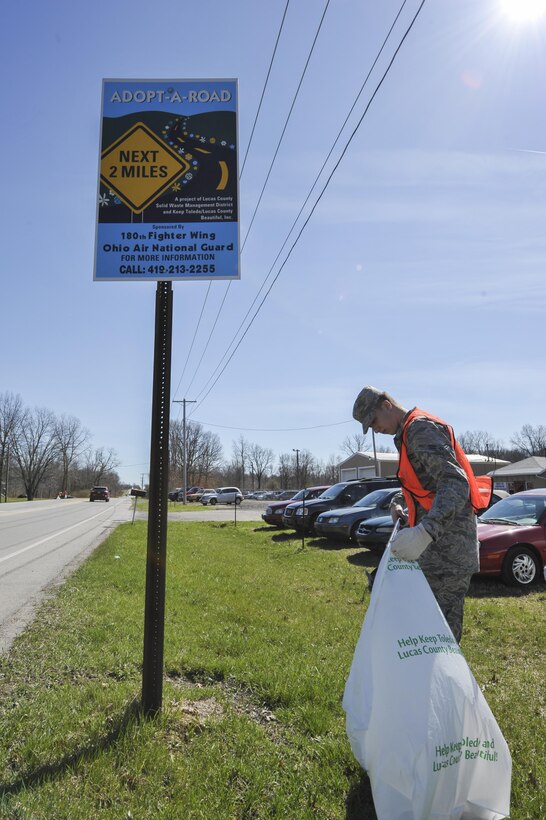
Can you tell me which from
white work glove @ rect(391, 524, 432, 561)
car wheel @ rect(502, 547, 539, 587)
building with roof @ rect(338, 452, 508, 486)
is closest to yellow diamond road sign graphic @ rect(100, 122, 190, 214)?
white work glove @ rect(391, 524, 432, 561)

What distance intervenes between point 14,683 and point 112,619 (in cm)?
175

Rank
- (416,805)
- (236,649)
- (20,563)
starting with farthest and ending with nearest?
(20,563) < (236,649) < (416,805)

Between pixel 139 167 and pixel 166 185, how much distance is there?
0.75 feet

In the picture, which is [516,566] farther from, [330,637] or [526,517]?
[330,637]

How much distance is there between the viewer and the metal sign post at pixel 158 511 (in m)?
3.35

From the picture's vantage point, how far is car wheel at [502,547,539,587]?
8039mm

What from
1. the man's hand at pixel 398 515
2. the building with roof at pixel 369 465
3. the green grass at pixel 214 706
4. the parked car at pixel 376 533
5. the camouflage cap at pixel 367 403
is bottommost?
the green grass at pixel 214 706

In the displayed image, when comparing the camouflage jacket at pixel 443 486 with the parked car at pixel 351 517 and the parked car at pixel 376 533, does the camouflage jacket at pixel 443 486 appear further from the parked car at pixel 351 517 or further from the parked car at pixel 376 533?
the parked car at pixel 351 517

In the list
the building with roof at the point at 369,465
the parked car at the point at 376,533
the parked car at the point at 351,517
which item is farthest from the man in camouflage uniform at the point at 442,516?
the building with roof at the point at 369,465

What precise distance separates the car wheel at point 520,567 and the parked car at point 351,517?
483 cm

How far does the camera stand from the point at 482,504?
2.92 meters

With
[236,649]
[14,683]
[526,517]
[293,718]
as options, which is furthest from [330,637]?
[526,517]

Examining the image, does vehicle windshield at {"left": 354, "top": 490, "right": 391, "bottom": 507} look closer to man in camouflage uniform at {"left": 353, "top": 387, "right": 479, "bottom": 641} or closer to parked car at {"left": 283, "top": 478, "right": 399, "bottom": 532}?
parked car at {"left": 283, "top": 478, "right": 399, "bottom": 532}

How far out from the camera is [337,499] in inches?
634
